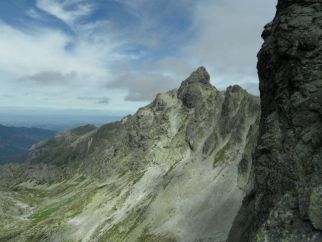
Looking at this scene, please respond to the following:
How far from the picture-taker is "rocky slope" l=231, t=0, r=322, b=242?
74.5 feet

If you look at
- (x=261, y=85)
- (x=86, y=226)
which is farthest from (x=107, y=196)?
(x=261, y=85)

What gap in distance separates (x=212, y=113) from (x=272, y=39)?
122749mm

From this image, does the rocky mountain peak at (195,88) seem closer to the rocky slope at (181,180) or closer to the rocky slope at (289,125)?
the rocky slope at (181,180)

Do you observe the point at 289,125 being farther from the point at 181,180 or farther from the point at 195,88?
the point at 195,88

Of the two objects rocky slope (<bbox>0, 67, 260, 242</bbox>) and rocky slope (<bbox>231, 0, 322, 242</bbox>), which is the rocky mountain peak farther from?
rocky slope (<bbox>231, 0, 322, 242</bbox>)

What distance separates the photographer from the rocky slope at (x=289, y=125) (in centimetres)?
2272

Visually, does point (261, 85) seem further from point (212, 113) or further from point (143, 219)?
point (212, 113)

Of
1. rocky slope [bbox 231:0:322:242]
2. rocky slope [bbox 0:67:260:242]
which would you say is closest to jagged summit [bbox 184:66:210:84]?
rocky slope [bbox 0:67:260:242]

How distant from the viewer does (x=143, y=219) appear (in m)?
114

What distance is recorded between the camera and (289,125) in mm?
29656

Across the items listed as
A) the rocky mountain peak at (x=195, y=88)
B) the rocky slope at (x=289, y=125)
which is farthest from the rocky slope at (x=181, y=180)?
the rocky slope at (x=289, y=125)

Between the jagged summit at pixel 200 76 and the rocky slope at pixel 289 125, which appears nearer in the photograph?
the rocky slope at pixel 289 125

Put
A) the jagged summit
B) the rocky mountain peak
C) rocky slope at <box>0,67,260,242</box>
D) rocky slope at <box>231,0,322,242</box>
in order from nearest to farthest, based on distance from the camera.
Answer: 1. rocky slope at <box>231,0,322,242</box>
2. rocky slope at <box>0,67,260,242</box>
3. the rocky mountain peak
4. the jagged summit

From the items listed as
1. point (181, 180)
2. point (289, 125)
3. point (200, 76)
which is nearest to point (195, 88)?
point (200, 76)
